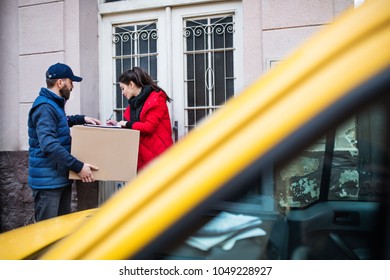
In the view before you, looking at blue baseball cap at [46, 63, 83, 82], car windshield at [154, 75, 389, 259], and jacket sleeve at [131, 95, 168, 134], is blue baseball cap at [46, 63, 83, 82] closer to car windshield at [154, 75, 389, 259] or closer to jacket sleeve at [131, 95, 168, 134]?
jacket sleeve at [131, 95, 168, 134]

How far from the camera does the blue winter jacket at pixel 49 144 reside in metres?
2.89

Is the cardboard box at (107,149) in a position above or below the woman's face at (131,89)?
below

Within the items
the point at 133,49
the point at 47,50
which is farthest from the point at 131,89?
the point at 47,50

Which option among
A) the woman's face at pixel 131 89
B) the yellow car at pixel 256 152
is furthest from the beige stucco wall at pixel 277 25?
the yellow car at pixel 256 152

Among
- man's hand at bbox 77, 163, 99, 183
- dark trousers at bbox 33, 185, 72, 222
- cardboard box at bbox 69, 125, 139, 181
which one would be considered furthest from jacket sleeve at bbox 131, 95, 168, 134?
dark trousers at bbox 33, 185, 72, 222

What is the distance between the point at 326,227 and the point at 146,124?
244 centimetres

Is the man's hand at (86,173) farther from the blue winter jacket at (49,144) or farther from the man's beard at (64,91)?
the man's beard at (64,91)

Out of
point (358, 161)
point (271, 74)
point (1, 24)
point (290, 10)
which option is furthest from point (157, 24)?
point (271, 74)

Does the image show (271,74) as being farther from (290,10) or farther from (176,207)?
(290,10)

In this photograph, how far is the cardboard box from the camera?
2971 mm

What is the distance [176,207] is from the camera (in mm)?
736

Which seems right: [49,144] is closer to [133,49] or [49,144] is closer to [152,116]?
[152,116]

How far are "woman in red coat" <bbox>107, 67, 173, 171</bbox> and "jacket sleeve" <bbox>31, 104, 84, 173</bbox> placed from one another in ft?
2.36

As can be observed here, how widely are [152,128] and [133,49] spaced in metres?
1.77
